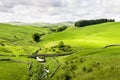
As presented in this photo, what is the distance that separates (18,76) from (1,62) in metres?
23.4

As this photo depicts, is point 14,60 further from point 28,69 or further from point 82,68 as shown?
point 82,68

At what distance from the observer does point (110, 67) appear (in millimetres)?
55031

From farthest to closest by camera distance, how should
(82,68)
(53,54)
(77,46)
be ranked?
1. (77,46)
2. (53,54)
3. (82,68)

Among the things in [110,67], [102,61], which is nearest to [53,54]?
[102,61]

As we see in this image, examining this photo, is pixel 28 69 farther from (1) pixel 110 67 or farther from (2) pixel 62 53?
(2) pixel 62 53

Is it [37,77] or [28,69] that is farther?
[28,69]

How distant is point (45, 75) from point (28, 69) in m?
12.1

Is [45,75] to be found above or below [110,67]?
below

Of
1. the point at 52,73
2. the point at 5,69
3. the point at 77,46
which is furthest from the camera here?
the point at 77,46

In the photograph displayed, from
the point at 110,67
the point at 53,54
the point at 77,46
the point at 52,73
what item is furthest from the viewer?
the point at 77,46

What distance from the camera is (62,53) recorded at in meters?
122

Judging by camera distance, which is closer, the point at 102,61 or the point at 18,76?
the point at 102,61

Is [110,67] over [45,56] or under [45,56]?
over

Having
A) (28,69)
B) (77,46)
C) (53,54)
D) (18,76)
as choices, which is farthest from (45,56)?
(18,76)
